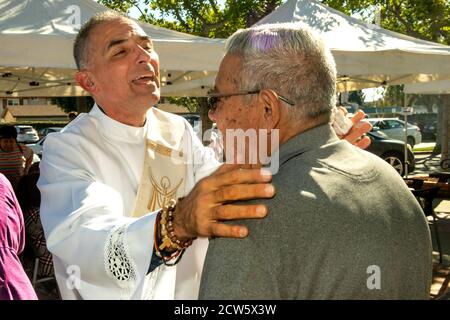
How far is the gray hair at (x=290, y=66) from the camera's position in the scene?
1.48 meters

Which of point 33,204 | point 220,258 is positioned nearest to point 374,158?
point 220,258

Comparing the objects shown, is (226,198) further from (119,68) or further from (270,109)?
(119,68)

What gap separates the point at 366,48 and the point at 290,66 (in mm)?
4320

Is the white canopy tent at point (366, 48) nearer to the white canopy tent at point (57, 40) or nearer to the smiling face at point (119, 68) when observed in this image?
the white canopy tent at point (57, 40)

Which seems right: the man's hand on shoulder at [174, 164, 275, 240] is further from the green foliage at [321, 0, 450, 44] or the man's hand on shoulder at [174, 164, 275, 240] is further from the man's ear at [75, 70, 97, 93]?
the green foliage at [321, 0, 450, 44]

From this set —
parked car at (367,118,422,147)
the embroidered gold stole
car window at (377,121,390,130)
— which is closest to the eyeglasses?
the embroidered gold stole

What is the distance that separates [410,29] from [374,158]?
19.8 m

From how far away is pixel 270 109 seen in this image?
1.50 m

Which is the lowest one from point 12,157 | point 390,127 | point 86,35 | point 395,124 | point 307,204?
point 390,127

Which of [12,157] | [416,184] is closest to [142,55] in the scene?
[12,157]

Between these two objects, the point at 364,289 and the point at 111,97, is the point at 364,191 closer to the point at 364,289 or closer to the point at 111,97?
the point at 364,289

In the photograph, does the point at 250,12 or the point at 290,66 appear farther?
the point at 250,12

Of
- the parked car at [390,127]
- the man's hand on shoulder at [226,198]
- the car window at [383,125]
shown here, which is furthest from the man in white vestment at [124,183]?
the car window at [383,125]
